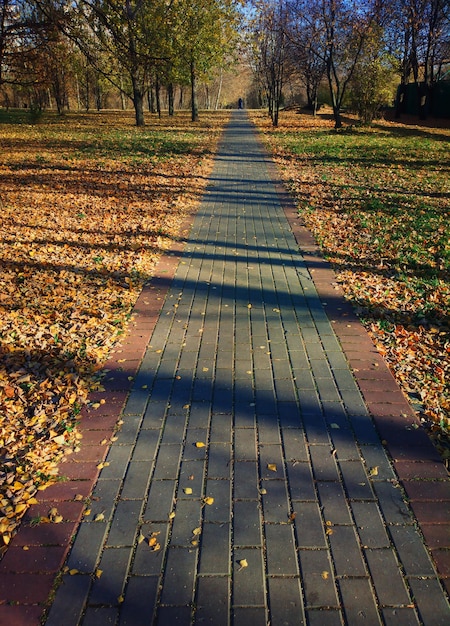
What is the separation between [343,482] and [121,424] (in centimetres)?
174

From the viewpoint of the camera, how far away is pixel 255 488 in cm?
286

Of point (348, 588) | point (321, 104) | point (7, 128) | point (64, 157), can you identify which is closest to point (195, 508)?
point (348, 588)

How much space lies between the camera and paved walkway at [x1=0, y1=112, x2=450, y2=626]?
87.8 inches

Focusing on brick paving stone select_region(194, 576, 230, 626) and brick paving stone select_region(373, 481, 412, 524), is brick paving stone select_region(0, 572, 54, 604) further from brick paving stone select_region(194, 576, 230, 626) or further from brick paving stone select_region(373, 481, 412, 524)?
brick paving stone select_region(373, 481, 412, 524)

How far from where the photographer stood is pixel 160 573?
2.35 metres

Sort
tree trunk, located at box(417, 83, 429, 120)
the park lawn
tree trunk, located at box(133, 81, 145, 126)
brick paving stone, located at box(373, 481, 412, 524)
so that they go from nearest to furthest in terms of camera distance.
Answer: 1. brick paving stone, located at box(373, 481, 412, 524)
2. the park lawn
3. tree trunk, located at box(133, 81, 145, 126)
4. tree trunk, located at box(417, 83, 429, 120)

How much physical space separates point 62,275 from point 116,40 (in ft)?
17.4

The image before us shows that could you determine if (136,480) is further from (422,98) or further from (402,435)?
(422,98)

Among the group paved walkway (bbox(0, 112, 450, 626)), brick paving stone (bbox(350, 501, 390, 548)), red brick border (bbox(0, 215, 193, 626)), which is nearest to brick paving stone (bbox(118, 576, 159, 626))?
paved walkway (bbox(0, 112, 450, 626))

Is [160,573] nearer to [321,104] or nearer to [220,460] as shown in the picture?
[220,460]

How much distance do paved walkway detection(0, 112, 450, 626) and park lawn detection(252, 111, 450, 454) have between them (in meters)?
0.31

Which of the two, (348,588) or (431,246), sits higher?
(431,246)

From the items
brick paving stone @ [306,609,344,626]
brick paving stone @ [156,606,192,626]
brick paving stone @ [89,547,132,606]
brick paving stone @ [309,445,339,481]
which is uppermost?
brick paving stone @ [309,445,339,481]

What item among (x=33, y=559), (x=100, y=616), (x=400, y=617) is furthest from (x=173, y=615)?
(x=400, y=617)
